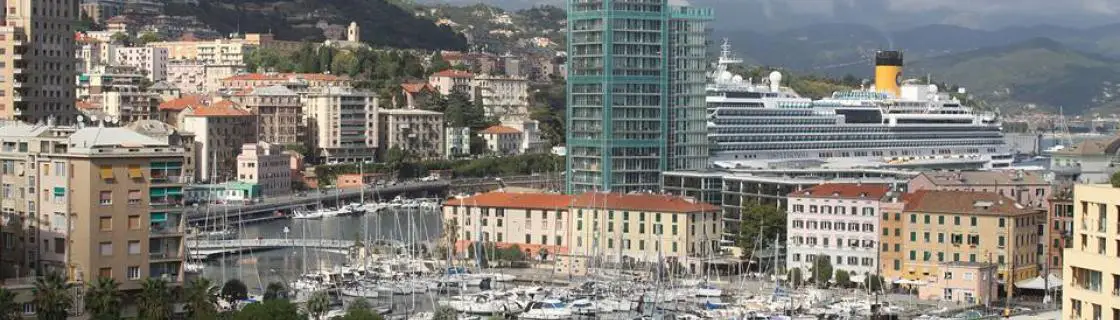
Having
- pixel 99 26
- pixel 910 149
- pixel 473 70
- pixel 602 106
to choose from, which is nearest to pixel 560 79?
pixel 473 70

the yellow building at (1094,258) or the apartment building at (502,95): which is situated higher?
the apartment building at (502,95)

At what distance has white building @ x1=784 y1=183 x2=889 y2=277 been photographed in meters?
45.2

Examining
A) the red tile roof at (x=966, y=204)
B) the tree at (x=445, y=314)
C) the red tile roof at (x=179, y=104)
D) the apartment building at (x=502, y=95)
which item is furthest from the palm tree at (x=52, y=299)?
the apartment building at (x=502, y=95)

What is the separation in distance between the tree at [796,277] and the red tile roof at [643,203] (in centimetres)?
377

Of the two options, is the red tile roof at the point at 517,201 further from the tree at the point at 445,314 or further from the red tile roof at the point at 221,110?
the red tile roof at the point at 221,110

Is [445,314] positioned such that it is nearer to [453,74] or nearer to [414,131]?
[414,131]

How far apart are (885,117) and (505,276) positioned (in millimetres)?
33380

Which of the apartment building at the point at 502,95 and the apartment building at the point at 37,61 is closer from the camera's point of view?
the apartment building at the point at 37,61

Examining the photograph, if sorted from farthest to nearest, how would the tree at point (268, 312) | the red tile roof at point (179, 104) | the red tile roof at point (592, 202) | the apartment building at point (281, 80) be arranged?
the apartment building at point (281, 80), the red tile roof at point (179, 104), the red tile roof at point (592, 202), the tree at point (268, 312)

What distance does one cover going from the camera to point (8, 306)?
27.2 m

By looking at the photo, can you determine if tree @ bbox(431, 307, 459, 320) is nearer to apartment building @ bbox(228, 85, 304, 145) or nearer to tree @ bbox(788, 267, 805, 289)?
tree @ bbox(788, 267, 805, 289)

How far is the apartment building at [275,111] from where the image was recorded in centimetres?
8362

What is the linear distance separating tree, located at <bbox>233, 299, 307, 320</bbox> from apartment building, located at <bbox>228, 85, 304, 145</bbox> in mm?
52950

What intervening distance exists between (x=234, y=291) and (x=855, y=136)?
40.5 meters
